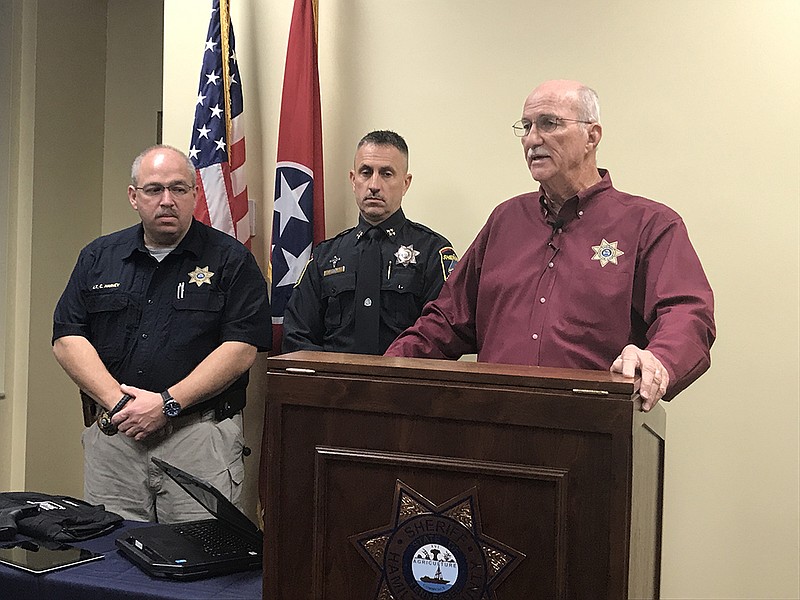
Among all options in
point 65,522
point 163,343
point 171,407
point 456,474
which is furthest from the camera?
point 163,343

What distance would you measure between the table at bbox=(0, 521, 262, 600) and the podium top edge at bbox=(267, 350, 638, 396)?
0.52 meters

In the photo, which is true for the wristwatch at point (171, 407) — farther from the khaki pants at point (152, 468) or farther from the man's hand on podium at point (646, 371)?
the man's hand on podium at point (646, 371)

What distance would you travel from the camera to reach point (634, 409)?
1271mm

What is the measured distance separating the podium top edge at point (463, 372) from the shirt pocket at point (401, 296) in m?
1.60

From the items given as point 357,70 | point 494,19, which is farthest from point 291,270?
point 494,19

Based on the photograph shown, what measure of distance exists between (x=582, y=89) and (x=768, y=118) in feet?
4.17

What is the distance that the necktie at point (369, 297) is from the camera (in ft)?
10.1

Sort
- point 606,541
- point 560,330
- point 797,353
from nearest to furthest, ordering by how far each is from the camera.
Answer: point 606,541, point 560,330, point 797,353

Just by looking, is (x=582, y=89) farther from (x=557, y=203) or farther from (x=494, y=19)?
(x=494, y=19)

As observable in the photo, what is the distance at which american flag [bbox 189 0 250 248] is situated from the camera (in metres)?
3.47

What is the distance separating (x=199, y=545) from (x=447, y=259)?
1510 millimetres

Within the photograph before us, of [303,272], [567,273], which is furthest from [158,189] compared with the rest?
[567,273]

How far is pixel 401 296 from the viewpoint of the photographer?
3086 millimetres

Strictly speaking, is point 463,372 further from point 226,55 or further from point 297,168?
point 226,55
